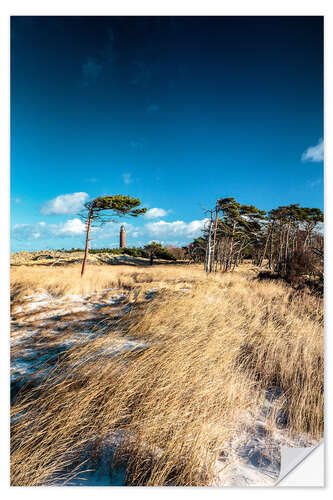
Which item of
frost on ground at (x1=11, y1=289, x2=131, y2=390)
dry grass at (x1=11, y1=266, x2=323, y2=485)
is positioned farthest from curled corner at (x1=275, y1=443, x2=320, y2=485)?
frost on ground at (x1=11, y1=289, x2=131, y2=390)

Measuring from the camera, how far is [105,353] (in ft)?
9.46

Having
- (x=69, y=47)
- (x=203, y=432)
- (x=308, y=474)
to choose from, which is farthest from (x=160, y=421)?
(x=69, y=47)

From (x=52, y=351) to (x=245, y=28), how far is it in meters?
4.83

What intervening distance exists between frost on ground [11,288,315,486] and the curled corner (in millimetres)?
38

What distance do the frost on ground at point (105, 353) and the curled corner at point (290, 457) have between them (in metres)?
0.04

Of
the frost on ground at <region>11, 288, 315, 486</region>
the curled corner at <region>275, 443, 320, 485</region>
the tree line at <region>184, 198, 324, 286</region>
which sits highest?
the tree line at <region>184, 198, 324, 286</region>

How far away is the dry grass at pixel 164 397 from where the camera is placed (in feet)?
5.26

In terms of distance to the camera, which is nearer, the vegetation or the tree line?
the tree line

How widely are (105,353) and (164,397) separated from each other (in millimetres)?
1119

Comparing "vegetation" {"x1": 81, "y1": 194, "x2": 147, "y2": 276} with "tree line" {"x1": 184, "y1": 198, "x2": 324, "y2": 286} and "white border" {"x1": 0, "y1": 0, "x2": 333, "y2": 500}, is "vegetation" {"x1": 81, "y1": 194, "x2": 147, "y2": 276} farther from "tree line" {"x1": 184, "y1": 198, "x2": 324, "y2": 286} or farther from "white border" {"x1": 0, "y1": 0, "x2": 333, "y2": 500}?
"white border" {"x1": 0, "y1": 0, "x2": 333, "y2": 500}

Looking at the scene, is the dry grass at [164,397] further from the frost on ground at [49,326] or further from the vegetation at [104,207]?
the vegetation at [104,207]

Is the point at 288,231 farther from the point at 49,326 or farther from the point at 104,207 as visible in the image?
the point at 49,326

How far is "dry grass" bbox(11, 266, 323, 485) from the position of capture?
5.26 feet
